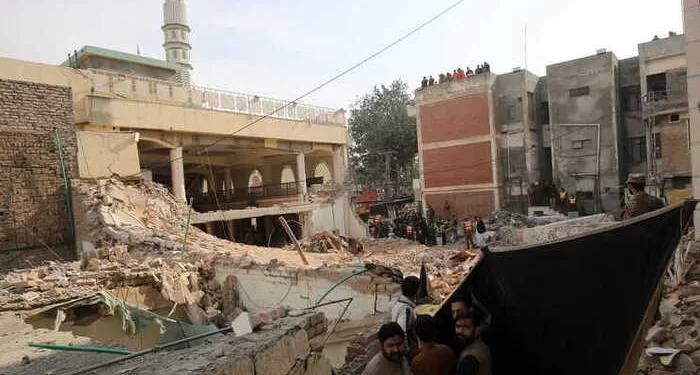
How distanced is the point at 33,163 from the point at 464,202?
1910 centimetres

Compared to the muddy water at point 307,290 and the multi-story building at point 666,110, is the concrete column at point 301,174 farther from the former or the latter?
the multi-story building at point 666,110

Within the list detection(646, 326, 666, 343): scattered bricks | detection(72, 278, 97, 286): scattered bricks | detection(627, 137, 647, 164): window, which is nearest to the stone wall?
detection(646, 326, 666, 343): scattered bricks

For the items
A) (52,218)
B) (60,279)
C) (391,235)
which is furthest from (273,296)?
(391,235)

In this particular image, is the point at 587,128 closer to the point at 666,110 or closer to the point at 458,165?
the point at 666,110

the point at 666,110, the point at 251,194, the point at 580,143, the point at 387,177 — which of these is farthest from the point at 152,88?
the point at 666,110

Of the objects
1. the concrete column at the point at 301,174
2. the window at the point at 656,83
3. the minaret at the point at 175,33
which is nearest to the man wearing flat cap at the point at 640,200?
the window at the point at 656,83

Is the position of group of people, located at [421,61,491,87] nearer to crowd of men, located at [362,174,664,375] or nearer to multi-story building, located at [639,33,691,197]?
multi-story building, located at [639,33,691,197]

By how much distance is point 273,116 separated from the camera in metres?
20.2

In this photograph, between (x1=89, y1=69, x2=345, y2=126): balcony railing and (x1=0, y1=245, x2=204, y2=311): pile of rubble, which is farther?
(x1=89, y1=69, x2=345, y2=126): balcony railing

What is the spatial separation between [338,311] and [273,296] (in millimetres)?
1666

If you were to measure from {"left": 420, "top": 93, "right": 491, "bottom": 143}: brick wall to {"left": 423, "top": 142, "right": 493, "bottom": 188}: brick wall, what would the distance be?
689mm

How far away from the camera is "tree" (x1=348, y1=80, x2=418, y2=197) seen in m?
31.8

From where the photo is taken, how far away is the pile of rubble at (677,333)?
15.2 ft

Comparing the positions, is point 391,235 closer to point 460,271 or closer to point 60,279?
point 460,271
